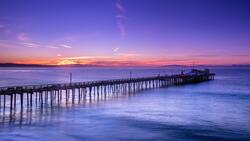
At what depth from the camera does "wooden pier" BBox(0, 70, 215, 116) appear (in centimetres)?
4407

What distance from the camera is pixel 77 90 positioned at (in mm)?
77438

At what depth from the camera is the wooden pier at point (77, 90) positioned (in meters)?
44.1

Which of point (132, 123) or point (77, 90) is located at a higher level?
point (77, 90)

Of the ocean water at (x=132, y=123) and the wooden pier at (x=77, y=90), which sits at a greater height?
the wooden pier at (x=77, y=90)

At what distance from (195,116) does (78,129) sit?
1545 cm

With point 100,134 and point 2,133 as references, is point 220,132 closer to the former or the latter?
point 100,134

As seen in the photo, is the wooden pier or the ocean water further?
the wooden pier

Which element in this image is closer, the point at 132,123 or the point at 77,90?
the point at 132,123

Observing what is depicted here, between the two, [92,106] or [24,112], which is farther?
[92,106]

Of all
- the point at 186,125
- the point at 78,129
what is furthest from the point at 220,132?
the point at 78,129

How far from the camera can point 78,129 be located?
33.5m

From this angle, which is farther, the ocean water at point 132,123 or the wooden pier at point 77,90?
the wooden pier at point 77,90

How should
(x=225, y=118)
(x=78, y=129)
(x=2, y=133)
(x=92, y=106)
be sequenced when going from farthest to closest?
(x=92, y=106) < (x=225, y=118) < (x=78, y=129) < (x=2, y=133)

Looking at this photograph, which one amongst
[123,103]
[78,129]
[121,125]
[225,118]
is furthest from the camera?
[123,103]
